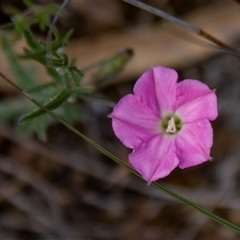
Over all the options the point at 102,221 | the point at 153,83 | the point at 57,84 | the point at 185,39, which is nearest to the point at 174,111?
the point at 153,83

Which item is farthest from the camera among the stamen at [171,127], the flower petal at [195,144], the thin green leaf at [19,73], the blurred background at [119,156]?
the blurred background at [119,156]

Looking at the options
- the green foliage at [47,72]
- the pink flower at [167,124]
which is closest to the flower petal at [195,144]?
the pink flower at [167,124]

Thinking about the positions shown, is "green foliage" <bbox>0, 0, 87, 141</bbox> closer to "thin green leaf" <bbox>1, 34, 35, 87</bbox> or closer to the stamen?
"thin green leaf" <bbox>1, 34, 35, 87</bbox>

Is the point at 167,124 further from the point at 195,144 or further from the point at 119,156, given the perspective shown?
the point at 119,156

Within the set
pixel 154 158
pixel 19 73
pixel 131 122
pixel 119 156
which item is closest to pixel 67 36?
pixel 131 122

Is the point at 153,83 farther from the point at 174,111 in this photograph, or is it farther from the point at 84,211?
the point at 84,211

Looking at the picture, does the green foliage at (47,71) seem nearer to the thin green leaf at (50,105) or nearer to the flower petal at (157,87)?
the thin green leaf at (50,105)

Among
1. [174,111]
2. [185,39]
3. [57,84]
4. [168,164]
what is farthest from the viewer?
[185,39]
